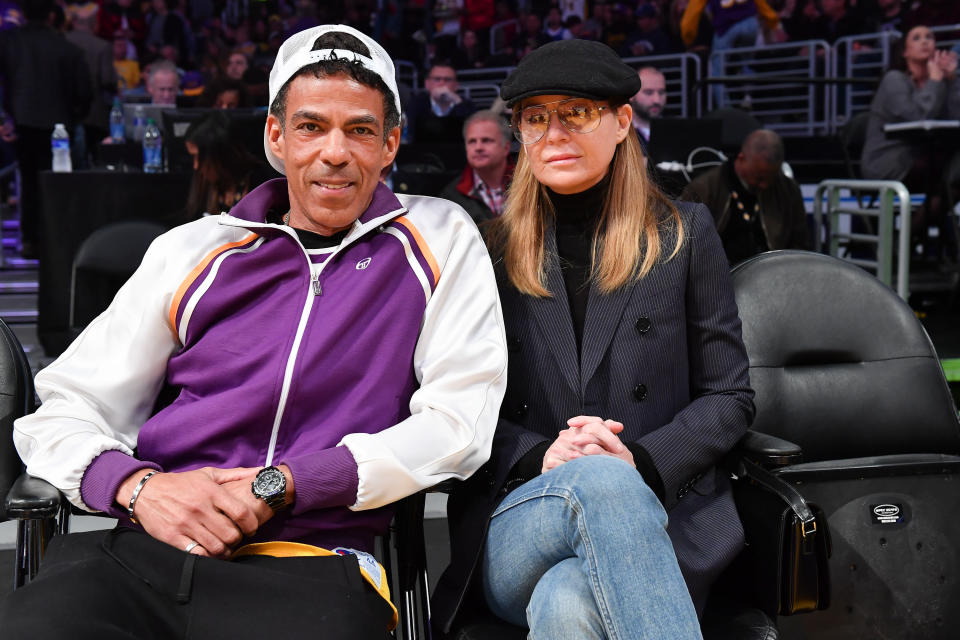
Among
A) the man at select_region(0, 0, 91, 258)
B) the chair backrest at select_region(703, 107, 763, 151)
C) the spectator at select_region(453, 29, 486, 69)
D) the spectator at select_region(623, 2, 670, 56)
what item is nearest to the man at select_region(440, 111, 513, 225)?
the chair backrest at select_region(703, 107, 763, 151)

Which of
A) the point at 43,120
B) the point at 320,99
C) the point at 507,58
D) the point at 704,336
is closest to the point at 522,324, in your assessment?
the point at 704,336

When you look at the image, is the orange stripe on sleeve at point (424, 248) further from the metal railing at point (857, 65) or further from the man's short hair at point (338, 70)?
the metal railing at point (857, 65)

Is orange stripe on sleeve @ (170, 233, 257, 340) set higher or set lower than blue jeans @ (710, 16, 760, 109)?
lower

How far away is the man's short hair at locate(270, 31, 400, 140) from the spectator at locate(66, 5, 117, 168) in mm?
5941

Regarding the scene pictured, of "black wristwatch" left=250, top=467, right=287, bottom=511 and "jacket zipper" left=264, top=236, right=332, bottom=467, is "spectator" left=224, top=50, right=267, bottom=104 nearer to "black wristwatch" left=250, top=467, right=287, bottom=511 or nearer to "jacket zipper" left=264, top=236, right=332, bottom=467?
"jacket zipper" left=264, top=236, right=332, bottom=467

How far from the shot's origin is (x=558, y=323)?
1.97 metres

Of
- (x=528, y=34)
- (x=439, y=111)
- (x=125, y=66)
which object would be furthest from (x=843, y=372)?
(x=528, y=34)

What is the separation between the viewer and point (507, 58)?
1081 centimetres

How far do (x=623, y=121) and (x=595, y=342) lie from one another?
0.43 m

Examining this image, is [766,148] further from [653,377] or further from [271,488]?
[271,488]

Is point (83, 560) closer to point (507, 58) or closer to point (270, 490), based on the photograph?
point (270, 490)

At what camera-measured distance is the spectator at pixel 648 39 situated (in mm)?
10023

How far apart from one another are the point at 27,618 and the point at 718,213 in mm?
4383

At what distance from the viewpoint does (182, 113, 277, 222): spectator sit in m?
4.68
